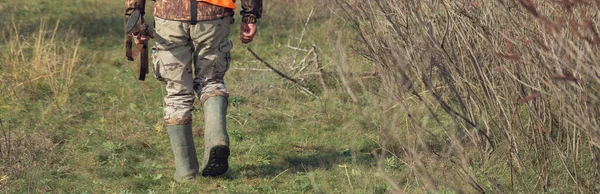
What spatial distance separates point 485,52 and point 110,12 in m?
7.61

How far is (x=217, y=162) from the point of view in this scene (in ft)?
19.0

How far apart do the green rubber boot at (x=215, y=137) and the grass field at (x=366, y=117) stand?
0.16 m

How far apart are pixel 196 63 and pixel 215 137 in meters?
0.50

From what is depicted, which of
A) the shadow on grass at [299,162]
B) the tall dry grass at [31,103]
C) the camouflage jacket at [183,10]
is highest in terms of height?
the camouflage jacket at [183,10]

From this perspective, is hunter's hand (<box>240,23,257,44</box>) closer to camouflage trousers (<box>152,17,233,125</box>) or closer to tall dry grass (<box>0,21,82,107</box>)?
camouflage trousers (<box>152,17,233,125</box>)

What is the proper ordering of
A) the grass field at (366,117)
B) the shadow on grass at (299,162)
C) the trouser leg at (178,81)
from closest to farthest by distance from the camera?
the grass field at (366,117)
the trouser leg at (178,81)
the shadow on grass at (299,162)

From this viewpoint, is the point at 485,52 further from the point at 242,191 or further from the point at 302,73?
the point at 302,73

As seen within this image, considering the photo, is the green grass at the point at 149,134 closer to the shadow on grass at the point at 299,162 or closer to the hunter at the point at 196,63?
the shadow on grass at the point at 299,162

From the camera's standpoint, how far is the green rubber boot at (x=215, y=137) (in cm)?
571

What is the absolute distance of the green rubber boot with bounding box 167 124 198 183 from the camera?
5902 millimetres

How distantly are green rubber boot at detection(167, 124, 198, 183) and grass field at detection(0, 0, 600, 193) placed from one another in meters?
0.08

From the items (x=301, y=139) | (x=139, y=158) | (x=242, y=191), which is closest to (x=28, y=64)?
(x=139, y=158)

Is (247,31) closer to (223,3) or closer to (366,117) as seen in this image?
(223,3)

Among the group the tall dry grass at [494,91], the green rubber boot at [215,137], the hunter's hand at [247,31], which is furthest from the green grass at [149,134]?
the hunter's hand at [247,31]
